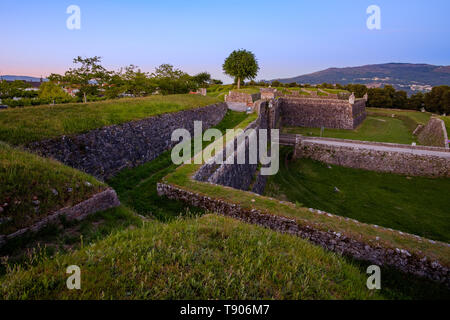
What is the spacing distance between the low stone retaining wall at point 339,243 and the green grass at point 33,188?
3608 millimetres

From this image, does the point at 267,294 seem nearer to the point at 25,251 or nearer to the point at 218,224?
the point at 218,224

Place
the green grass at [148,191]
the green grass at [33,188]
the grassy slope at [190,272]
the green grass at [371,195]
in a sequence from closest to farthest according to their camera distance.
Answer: the grassy slope at [190,272] → the green grass at [33,188] → the green grass at [148,191] → the green grass at [371,195]

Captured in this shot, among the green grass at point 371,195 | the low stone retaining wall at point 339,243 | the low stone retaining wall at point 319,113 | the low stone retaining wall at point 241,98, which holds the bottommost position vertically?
the green grass at point 371,195

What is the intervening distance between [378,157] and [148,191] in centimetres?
2100

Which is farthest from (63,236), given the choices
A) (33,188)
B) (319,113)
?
(319,113)

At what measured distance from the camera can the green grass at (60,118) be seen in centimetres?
799

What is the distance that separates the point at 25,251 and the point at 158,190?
4.94 m

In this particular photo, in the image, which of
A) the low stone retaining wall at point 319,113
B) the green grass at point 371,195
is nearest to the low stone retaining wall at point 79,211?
the green grass at point 371,195

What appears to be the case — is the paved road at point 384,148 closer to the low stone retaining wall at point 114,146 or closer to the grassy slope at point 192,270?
the low stone retaining wall at point 114,146

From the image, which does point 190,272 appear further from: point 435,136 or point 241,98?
point 435,136

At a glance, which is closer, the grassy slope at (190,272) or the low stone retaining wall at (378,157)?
the grassy slope at (190,272)

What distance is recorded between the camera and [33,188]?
201 inches

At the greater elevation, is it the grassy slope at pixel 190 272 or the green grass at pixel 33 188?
the green grass at pixel 33 188
